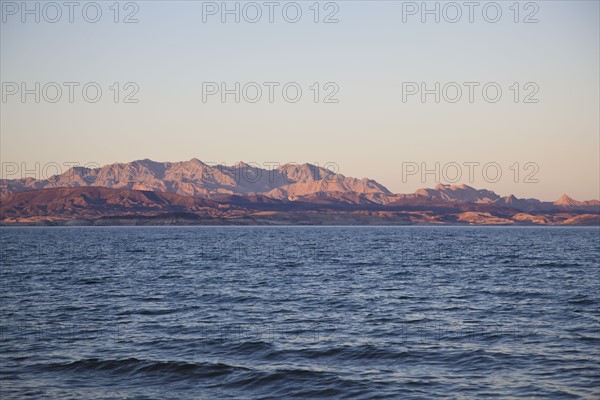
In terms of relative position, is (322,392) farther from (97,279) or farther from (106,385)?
(97,279)

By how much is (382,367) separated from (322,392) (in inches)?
157

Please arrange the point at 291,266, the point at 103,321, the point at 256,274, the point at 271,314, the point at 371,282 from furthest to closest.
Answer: the point at 291,266, the point at 256,274, the point at 371,282, the point at 271,314, the point at 103,321

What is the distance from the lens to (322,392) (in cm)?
2262

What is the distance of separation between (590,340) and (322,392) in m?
14.2

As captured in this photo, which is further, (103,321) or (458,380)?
(103,321)

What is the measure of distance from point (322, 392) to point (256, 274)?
139 ft

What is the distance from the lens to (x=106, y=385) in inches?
916

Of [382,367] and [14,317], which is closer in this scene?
[382,367]

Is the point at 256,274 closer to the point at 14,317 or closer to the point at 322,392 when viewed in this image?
the point at 14,317

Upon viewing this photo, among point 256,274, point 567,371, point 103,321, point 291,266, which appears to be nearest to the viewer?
point 567,371

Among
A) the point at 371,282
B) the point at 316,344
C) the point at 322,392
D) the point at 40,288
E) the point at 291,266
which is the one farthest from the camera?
the point at 291,266

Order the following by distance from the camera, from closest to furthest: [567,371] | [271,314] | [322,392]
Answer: [322,392] → [567,371] → [271,314]

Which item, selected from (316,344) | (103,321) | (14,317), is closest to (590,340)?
(316,344)

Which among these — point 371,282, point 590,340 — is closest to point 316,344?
point 590,340
